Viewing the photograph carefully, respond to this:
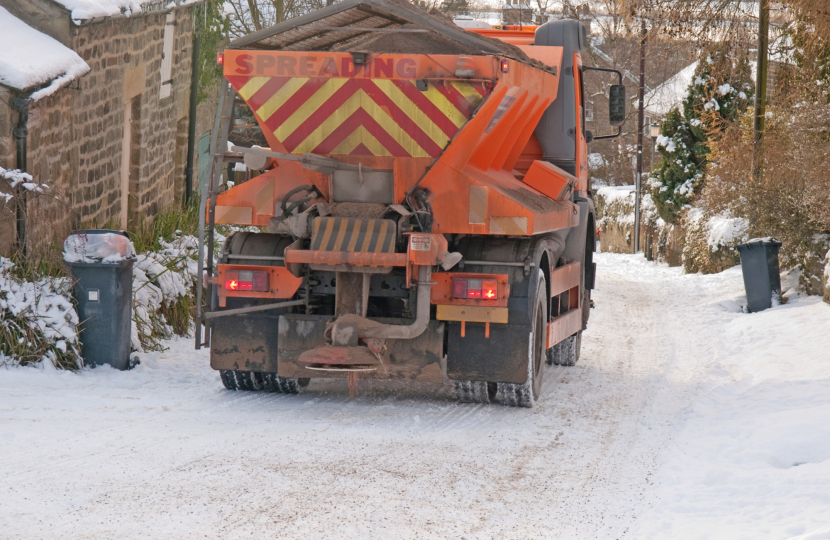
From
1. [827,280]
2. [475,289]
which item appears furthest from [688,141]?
[475,289]

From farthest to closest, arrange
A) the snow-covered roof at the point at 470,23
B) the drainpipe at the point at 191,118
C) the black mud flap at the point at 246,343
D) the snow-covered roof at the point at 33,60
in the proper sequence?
the drainpipe at the point at 191,118, the snow-covered roof at the point at 470,23, the snow-covered roof at the point at 33,60, the black mud flap at the point at 246,343

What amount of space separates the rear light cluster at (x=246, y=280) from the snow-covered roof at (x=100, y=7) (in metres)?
3.91

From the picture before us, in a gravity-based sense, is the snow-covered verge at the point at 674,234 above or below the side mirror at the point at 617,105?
below

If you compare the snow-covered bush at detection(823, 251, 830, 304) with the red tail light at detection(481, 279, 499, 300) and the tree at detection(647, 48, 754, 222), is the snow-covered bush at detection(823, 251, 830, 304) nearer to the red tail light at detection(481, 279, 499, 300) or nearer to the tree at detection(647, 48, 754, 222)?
the red tail light at detection(481, 279, 499, 300)

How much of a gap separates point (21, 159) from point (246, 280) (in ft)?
9.30

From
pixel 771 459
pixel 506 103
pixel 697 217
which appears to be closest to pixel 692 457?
pixel 771 459

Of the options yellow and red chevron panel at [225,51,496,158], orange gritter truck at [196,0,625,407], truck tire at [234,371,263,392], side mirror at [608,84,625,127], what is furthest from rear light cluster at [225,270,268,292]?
side mirror at [608,84,625,127]

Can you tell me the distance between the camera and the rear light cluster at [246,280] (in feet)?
21.5

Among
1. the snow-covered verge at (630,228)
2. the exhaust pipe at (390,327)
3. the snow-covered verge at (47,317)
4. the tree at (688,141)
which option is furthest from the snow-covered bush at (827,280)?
the tree at (688,141)

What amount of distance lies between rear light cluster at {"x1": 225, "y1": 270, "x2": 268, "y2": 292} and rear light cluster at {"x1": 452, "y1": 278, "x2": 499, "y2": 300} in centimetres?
129

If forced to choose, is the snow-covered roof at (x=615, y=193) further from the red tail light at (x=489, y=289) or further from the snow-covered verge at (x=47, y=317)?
the red tail light at (x=489, y=289)

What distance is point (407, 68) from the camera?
20.7 feet

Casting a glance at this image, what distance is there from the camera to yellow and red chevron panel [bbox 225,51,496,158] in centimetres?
629

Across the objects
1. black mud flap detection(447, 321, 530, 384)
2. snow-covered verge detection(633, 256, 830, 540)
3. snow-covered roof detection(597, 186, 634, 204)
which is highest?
snow-covered roof detection(597, 186, 634, 204)
